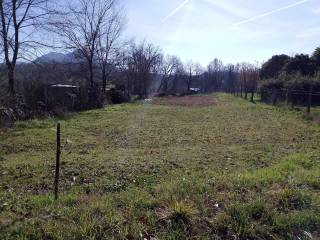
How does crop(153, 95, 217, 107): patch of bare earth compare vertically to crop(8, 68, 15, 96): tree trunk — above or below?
below

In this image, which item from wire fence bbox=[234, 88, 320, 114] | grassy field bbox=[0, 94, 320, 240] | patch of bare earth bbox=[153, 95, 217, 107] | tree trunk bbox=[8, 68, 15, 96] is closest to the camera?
grassy field bbox=[0, 94, 320, 240]

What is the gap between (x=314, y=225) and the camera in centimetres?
415

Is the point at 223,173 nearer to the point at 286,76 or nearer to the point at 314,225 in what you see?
the point at 314,225

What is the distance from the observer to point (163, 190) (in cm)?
520

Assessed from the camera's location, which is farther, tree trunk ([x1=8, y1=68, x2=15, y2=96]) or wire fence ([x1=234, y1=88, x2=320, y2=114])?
wire fence ([x1=234, y1=88, x2=320, y2=114])

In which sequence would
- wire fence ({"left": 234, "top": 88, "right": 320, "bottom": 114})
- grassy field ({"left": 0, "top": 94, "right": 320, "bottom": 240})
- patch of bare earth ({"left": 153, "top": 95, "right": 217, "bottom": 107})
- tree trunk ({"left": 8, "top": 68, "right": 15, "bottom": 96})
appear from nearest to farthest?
grassy field ({"left": 0, "top": 94, "right": 320, "bottom": 240}) < tree trunk ({"left": 8, "top": 68, "right": 15, "bottom": 96}) < wire fence ({"left": 234, "top": 88, "right": 320, "bottom": 114}) < patch of bare earth ({"left": 153, "top": 95, "right": 217, "bottom": 107})

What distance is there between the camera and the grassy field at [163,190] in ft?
12.9

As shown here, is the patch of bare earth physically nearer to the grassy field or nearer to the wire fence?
the wire fence

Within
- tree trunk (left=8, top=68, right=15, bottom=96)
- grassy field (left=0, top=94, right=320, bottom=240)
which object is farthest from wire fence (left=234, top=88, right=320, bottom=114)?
tree trunk (left=8, top=68, right=15, bottom=96)

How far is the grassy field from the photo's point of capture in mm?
3924

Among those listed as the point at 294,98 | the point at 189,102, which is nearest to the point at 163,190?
the point at 294,98

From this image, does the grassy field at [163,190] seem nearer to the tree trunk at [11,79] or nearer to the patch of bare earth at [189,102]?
the tree trunk at [11,79]

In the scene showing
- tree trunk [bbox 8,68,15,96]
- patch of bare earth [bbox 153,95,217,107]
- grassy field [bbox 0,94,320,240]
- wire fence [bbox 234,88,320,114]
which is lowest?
patch of bare earth [bbox 153,95,217,107]

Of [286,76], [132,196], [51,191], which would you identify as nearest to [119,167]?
[51,191]
